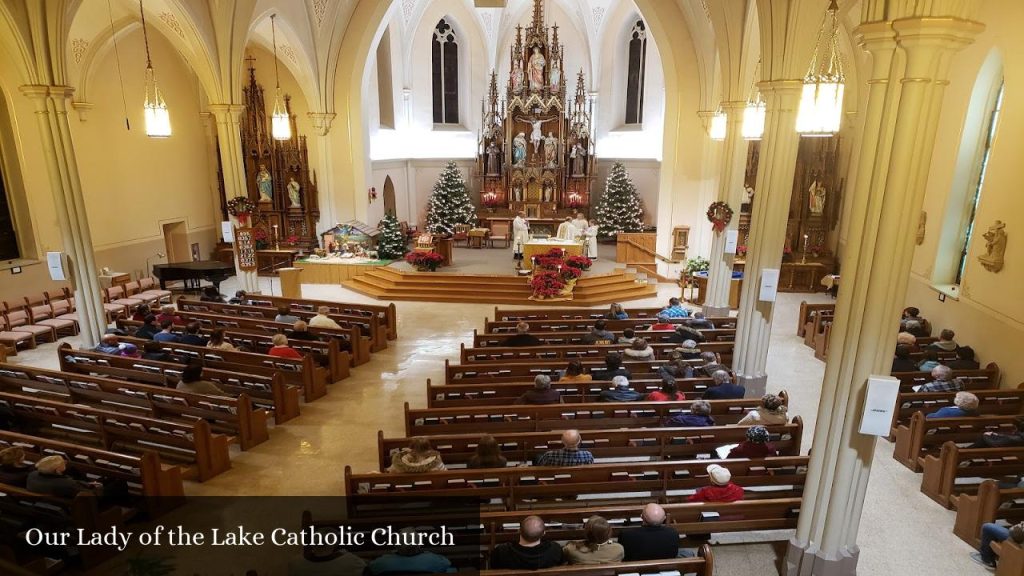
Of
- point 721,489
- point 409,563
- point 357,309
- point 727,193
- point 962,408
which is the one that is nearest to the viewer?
point 409,563

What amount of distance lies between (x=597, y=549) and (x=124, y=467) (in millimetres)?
4716

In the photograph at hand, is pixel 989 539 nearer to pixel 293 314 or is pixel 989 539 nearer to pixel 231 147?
pixel 293 314

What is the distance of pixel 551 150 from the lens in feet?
70.3

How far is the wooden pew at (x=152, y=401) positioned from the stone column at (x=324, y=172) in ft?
37.5

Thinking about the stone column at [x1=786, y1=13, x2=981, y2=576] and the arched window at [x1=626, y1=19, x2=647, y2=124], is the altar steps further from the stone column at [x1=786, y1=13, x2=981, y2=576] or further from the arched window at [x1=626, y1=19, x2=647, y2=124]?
the stone column at [x1=786, y1=13, x2=981, y2=576]

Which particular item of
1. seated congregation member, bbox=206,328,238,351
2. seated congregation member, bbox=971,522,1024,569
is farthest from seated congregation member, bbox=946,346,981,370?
seated congregation member, bbox=206,328,238,351

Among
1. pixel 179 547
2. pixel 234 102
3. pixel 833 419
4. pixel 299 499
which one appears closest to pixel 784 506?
pixel 833 419

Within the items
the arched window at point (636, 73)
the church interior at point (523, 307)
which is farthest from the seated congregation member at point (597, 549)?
the arched window at point (636, 73)

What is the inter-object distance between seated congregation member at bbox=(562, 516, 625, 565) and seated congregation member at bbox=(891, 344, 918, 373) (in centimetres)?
618

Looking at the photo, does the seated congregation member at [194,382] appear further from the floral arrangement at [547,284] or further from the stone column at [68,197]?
the floral arrangement at [547,284]

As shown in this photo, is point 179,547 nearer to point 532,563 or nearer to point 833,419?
point 532,563

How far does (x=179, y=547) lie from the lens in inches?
205

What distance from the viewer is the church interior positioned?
4621 mm

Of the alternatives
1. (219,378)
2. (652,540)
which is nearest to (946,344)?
(652,540)
